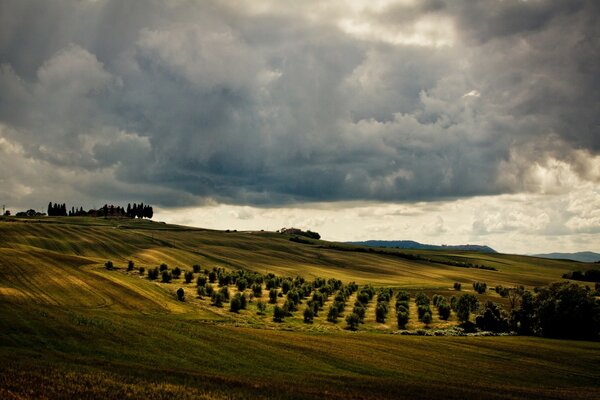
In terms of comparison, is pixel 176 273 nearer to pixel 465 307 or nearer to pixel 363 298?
pixel 363 298

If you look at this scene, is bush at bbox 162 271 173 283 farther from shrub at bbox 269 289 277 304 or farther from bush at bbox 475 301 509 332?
bush at bbox 475 301 509 332

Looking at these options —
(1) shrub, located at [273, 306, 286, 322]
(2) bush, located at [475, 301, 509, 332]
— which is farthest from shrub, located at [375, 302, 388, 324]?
(1) shrub, located at [273, 306, 286, 322]

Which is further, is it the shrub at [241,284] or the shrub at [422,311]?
the shrub at [241,284]

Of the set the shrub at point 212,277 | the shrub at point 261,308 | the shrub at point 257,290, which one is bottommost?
the shrub at point 261,308

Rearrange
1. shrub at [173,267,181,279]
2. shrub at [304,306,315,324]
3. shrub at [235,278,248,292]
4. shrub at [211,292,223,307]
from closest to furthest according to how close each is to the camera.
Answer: shrub at [304,306,315,324]
shrub at [211,292,223,307]
shrub at [235,278,248,292]
shrub at [173,267,181,279]

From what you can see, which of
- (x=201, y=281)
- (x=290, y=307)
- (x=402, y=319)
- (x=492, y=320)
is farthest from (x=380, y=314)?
(x=201, y=281)

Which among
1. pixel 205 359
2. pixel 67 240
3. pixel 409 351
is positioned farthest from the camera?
pixel 67 240

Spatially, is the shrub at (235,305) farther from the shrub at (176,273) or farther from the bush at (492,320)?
the bush at (492,320)

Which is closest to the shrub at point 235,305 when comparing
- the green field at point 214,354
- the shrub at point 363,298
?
the green field at point 214,354

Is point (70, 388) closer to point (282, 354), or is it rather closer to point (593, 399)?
point (282, 354)

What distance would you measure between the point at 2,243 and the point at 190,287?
230 feet

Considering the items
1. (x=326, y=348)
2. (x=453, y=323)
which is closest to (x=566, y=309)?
(x=453, y=323)

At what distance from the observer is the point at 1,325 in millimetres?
51594

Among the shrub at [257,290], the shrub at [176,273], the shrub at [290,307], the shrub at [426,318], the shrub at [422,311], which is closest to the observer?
the shrub at [426,318]
